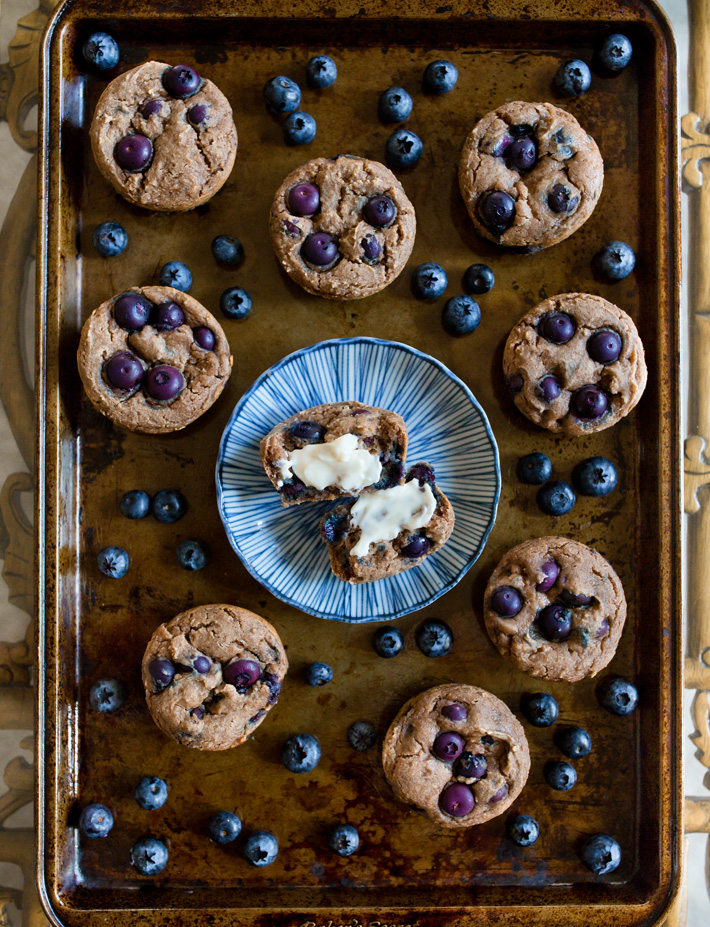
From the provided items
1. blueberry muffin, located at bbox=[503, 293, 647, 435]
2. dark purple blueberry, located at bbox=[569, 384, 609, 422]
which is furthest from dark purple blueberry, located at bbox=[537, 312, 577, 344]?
dark purple blueberry, located at bbox=[569, 384, 609, 422]

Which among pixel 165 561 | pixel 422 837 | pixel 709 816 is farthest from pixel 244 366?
pixel 709 816

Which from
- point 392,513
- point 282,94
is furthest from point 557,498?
point 282,94

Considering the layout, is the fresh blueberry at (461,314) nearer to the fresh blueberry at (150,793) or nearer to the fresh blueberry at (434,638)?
the fresh blueberry at (434,638)

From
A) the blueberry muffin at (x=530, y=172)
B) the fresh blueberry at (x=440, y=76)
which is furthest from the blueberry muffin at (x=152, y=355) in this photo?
the fresh blueberry at (x=440, y=76)

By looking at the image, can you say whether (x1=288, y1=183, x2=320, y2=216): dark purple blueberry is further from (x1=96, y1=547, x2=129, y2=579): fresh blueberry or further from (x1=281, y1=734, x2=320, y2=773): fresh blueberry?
(x1=281, y1=734, x2=320, y2=773): fresh blueberry

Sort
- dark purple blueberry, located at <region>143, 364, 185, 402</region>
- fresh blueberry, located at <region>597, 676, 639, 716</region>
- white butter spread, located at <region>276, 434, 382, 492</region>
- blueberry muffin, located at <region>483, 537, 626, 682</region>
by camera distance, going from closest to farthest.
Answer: white butter spread, located at <region>276, 434, 382, 492</region>, dark purple blueberry, located at <region>143, 364, 185, 402</region>, blueberry muffin, located at <region>483, 537, 626, 682</region>, fresh blueberry, located at <region>597, 676, 639, 716</region>

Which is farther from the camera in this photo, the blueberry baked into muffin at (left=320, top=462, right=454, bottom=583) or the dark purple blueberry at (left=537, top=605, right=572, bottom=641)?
the dark purple blueberry at (left=537, top=605, right=572, bottom=641)
